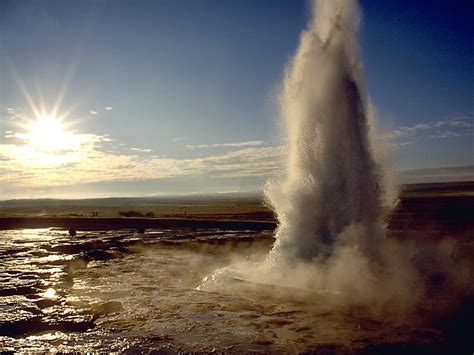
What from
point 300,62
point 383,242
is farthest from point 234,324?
point 300,62

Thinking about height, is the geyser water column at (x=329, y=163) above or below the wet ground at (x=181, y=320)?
above

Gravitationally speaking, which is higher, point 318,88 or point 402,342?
point 318,88

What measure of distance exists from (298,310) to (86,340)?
14.3ft

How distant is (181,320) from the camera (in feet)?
26.9

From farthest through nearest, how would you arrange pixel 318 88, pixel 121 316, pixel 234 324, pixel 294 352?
pixel 318 88
pixel 121 316
pixel 234 324
pixel 294 352

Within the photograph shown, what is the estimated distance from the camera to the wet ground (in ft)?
22.0

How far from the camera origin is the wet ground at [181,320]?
672 centimetres

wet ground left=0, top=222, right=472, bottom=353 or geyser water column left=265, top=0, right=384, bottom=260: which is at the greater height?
geyser water column left=265, top=0, right=384, bottom=260

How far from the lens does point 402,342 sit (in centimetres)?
668

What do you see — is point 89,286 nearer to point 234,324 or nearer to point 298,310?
point 234,324

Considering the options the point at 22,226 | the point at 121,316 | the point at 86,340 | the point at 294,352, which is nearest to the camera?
the point at 294,352

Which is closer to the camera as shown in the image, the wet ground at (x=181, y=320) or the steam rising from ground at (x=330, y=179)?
the wet ground at (x=181, y=320)

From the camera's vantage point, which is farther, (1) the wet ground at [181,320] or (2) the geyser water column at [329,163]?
(2) the geyser water column at [329,163]

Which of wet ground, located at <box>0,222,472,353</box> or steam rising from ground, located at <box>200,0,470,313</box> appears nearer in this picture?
wet ground, located at <box>0,222,472,353</box>
